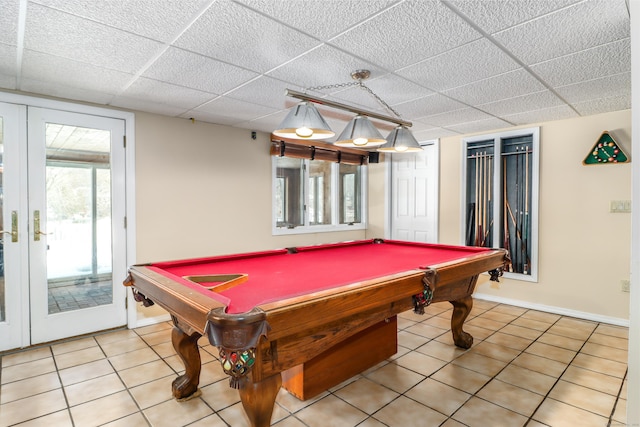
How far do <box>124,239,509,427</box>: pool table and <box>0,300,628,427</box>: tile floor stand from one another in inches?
7.7

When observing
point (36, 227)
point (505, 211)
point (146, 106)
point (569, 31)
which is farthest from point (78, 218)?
A: point (505, 211)

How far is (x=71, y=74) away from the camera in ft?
8.58

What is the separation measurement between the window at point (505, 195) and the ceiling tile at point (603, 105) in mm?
600

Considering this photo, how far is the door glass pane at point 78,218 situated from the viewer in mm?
3227

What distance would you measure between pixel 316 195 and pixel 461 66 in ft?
11.2

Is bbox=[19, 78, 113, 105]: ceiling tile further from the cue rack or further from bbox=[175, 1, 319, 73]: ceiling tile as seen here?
the cue rack

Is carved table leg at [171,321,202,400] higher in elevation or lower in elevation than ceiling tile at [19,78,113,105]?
lower

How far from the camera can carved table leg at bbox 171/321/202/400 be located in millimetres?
2244

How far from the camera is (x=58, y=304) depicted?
3.25m

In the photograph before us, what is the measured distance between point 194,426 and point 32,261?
2303mm

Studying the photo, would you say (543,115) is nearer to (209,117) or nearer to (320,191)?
(320,191)

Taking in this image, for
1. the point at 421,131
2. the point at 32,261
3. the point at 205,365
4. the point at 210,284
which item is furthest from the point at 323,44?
the point at 32,261

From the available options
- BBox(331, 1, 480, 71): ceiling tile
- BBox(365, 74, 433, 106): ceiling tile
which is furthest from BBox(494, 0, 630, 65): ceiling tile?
BBox(365, 74, 433, 106): ceiling tile

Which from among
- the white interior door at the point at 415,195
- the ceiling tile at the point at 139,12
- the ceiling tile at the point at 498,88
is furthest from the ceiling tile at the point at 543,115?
the ceiling tile at the point at 139,12
